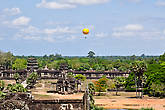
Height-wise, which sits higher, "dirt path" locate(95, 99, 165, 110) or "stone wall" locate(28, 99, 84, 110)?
"stone wall" locate(28, 99, 84, 110)

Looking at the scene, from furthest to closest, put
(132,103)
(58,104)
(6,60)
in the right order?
(6,60) → (132,103) → (58,104)

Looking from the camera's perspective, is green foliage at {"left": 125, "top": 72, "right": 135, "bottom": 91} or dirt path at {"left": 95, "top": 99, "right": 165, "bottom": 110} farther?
green foliage at {"left": 125, "top": 72, "right": 135, "bottom": 91}

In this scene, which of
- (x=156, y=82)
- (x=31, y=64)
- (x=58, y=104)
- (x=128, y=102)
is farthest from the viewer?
(x=31, y=64)

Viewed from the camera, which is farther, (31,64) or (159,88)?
(31,64)

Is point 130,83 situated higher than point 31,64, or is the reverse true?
point 31,64

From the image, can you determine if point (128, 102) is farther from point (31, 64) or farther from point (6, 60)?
point (6, 60)

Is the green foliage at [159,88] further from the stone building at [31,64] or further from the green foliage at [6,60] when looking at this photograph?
the green foliage at [6,60]

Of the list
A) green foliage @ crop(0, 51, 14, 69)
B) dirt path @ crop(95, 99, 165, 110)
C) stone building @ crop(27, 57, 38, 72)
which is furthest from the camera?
green foliage @ crop(0, 51, 14, 69)

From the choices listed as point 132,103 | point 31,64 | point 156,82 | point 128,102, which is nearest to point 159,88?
point 156,82

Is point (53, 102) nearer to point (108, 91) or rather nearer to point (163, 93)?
point (163, 93)

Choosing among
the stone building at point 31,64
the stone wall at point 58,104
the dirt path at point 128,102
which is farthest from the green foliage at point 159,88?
the stone wall at point 58,104

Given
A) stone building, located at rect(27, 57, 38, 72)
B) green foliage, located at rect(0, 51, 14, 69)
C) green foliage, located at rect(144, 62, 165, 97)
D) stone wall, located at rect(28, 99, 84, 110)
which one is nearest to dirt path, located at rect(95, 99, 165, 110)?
green foliage, located at rect(144, 62, 165, 97)

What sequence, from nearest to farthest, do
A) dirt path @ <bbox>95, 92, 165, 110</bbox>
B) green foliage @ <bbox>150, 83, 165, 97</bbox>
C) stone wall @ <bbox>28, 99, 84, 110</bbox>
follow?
stone wall @ <bbox>28, 99, 84, 110</bbox>
dirt path @ <bbox>95, 92, 165, 110</bbox>
green foliage @ <bbox>150, 83, 165, 97</bbox>

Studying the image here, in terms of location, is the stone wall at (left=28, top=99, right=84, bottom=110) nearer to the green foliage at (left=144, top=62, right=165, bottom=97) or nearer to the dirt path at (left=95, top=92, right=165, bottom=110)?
the dirt path at (left=95, top=92, right=165, bottom=110)
